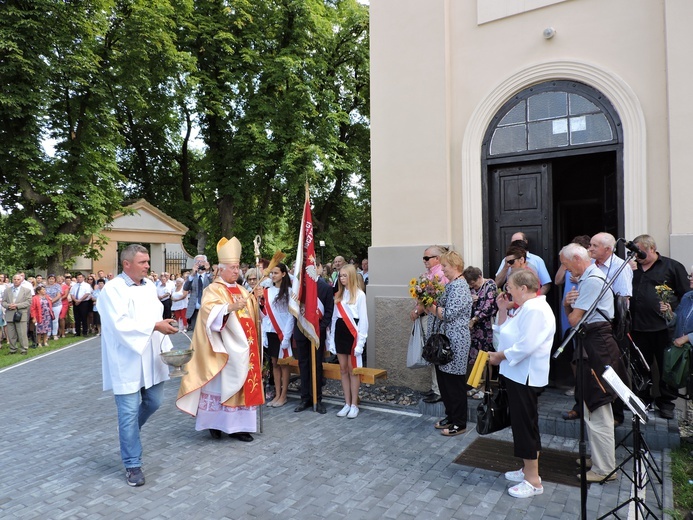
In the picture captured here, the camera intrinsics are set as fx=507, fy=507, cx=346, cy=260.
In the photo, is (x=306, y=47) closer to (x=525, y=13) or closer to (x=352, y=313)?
(x=525, y=13)

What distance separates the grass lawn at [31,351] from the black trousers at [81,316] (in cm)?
48

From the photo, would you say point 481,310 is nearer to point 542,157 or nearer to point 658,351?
point 658,351

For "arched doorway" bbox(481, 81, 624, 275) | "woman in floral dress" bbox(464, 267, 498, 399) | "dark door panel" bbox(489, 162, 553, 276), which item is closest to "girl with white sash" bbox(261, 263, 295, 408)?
"woman in floral dress" bbox(464, 267, 498, 399)

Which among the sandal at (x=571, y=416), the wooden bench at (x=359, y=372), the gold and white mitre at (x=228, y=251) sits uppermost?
the gold and white mitre at (x=228, y=251)

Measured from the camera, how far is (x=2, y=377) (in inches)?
382

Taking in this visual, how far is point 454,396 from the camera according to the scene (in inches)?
218

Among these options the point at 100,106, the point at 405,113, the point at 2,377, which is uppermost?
the point at 100,106

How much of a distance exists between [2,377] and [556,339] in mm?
9928

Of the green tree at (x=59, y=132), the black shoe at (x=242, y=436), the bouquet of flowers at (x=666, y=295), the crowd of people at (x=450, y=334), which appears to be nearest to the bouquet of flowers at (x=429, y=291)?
the crowd of people at (x=450, y=334)

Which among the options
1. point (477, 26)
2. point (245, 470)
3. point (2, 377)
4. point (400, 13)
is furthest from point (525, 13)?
point (2, 377)

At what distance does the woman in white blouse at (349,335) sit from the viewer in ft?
21.1

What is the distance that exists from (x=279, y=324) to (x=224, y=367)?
1519 mm

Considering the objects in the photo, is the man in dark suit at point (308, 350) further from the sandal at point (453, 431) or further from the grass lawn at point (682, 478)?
the grass lawn at point (682, 478)

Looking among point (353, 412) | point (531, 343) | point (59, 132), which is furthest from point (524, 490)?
point (59, 132)
